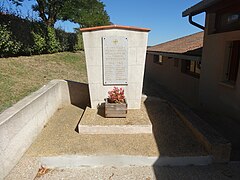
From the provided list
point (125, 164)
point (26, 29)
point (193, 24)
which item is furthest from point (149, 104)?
point (26, 29)

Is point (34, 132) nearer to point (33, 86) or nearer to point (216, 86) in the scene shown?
point (33, 86)

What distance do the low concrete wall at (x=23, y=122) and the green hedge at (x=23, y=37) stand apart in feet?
11.1

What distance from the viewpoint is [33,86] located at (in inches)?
206

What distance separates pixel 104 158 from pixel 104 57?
247 cm

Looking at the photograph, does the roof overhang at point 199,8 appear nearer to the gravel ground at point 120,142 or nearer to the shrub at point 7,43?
the gravel ground at point 120,142

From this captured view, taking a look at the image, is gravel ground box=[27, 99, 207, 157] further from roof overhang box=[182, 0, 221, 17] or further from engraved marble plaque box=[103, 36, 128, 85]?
roof overhang box=[182, 0, 221, 17]

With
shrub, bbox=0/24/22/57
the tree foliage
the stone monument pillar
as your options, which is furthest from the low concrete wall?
the tree foliage

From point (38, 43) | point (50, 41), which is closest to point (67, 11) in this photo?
point (50, 41)

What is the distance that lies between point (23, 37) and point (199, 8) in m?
7.52

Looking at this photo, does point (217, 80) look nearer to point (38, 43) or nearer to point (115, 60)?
point (115, 60)

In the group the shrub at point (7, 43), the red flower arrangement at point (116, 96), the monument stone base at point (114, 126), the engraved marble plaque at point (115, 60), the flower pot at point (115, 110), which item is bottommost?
the monument stone base at point (114, 126)

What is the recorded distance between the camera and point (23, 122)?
329 cm

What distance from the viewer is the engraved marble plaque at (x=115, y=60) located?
454cm

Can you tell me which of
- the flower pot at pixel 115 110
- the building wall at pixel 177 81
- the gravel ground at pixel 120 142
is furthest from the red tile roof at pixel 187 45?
the flower pot at pixel 115 110
